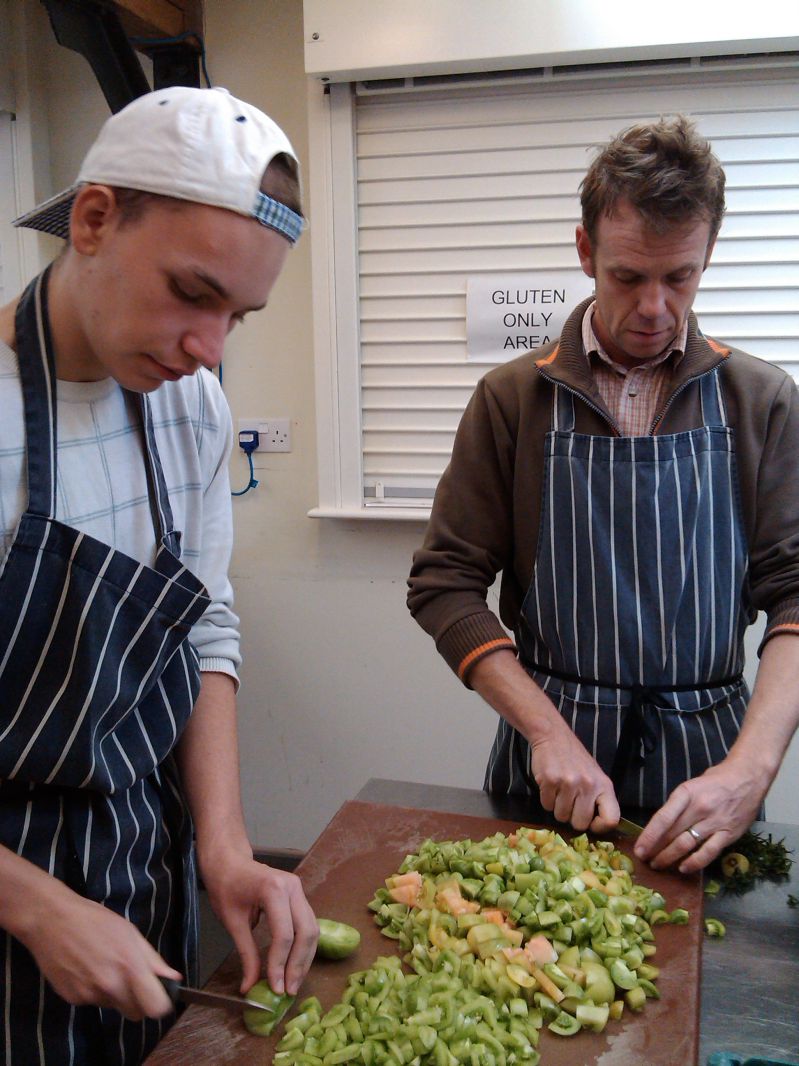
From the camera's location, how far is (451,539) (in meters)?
1.82

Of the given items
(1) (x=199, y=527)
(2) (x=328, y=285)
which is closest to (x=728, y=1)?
(2) (x=328, y=285)

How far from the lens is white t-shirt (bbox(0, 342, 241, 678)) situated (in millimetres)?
1126

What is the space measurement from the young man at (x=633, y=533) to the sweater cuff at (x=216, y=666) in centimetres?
46

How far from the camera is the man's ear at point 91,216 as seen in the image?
1049 mm

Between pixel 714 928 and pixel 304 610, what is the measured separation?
2.07 meters

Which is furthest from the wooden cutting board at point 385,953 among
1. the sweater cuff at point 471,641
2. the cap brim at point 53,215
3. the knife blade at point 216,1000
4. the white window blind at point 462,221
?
the white window blind at point 462,221

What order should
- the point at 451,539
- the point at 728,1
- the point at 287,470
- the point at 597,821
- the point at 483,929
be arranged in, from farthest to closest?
the point at 287,470 → the point at 728,1 → the point at 451,539 → the point at 597,821 → the point at 483,929

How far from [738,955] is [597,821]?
0.31 meters

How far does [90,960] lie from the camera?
1.02m

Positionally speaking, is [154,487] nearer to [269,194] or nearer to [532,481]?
[269,194]

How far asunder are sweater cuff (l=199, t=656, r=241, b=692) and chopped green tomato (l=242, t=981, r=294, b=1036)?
0.44m

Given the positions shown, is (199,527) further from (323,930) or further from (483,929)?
(483,929)

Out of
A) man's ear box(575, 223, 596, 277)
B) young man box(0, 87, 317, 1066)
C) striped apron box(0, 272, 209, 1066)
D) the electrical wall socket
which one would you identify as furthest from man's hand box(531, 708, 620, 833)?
the electrical wall socket

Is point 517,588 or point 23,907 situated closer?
point 23,907
